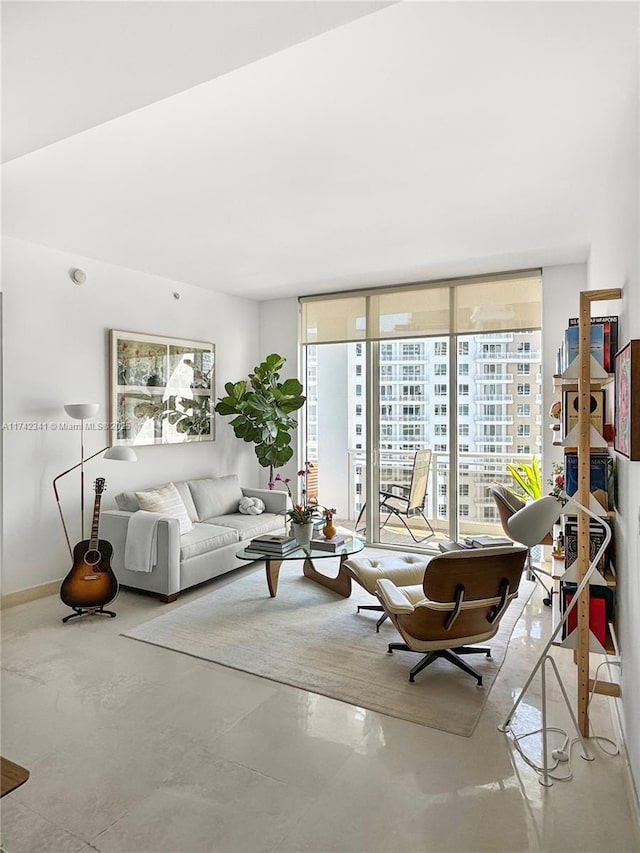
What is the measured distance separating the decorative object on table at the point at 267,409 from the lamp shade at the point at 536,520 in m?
3.77

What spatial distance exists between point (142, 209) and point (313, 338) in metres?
2.97

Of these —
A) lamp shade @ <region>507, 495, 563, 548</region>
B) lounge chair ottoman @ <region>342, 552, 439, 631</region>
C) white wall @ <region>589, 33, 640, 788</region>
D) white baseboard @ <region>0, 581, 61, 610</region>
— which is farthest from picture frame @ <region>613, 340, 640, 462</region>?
white baseboard @ <region>0, 581, 61, 610</region>

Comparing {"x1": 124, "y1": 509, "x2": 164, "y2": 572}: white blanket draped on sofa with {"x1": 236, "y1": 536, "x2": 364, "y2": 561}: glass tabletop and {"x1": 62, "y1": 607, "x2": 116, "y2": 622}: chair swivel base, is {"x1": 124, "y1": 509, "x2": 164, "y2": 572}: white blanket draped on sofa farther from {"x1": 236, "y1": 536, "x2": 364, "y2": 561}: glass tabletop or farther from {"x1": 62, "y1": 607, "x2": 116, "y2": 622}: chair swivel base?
{"x1": 236, "y1": 536, "x2": 364, "y2": 561}: glass tabletop

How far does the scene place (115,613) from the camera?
407 centimetres

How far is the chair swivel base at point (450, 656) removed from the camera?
299 centimetres

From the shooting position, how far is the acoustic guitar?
12.9 feet

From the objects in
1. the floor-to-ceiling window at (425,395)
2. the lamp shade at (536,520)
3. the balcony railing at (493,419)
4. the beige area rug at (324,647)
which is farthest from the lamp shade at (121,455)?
the balcony railing at (493,419)

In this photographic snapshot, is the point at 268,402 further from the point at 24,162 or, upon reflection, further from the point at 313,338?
the point at 24,162

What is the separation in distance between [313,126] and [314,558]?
2.95 meters

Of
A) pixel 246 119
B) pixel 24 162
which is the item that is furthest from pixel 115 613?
pixel 246 119

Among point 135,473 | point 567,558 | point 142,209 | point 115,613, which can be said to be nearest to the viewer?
point 567,558

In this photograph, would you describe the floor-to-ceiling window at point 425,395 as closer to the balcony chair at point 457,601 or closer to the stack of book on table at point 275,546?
the stack of book on table at point 275,546

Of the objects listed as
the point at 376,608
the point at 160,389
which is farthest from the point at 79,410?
the point at 376,608

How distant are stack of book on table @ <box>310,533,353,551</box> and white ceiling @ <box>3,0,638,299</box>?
2.38 metres
